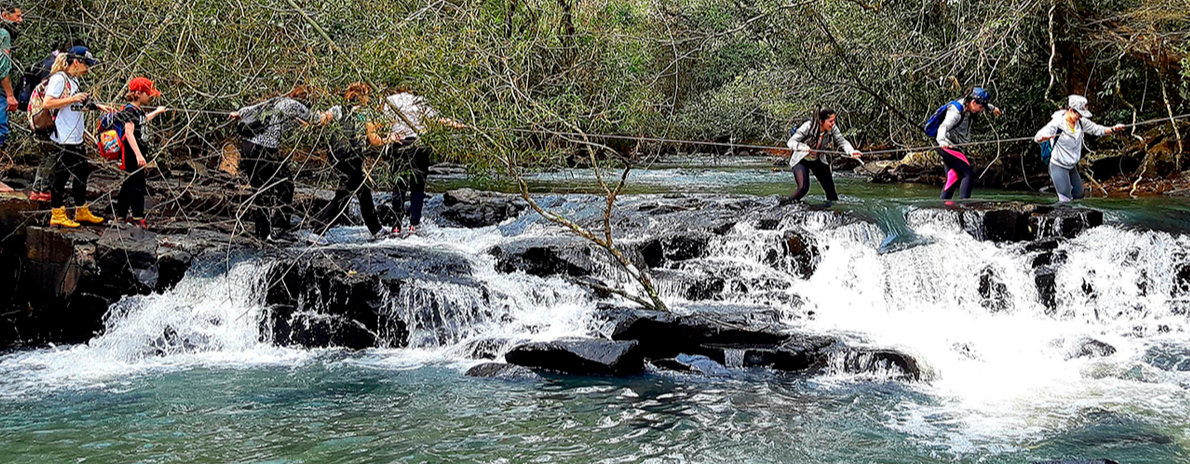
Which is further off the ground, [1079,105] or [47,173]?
[1079,105]

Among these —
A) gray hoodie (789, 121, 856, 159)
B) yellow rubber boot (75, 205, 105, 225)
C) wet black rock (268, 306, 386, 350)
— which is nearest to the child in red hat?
yellow rubber boot (75, 205, 105, 225)

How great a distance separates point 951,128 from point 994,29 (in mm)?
2345

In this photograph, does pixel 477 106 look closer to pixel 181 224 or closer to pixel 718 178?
pixel 181 224

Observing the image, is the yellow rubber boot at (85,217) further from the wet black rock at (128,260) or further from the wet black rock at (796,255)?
the wet black rock at (796,255)

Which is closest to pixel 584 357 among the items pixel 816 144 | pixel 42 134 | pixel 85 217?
pixel 816 144

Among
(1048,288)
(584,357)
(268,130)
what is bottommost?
(584,357)

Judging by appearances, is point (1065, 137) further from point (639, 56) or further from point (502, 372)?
point (502, 372)

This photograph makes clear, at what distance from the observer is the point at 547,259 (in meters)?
10.4

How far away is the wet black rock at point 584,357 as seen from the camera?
7.85 m

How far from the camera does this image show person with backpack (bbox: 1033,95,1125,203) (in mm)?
10805

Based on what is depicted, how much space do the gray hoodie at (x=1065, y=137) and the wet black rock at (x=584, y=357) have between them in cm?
538

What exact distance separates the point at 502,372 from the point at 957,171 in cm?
644

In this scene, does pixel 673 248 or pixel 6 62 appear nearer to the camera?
pixel 6 62

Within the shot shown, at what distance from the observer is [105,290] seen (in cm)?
932
